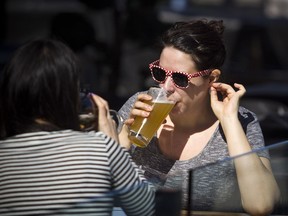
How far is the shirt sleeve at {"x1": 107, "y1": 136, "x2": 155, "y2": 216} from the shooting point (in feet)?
8.61

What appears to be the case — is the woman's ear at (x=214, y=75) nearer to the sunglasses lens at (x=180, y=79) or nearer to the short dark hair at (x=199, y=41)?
the short dark hair at (x=199, y=41)

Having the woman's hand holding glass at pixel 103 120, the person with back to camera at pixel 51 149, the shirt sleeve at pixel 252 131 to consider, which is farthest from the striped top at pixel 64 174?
the shirt sleeve at pixel 252 131

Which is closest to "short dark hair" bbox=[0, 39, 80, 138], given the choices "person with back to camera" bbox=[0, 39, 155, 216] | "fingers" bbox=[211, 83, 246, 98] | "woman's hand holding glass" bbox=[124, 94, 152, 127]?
"person with back to camera" bbox=[0, 39, 155, 216]

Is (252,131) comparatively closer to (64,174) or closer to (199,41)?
(199,41)

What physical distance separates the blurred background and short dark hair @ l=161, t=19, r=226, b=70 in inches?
114

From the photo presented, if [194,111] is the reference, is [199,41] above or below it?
above

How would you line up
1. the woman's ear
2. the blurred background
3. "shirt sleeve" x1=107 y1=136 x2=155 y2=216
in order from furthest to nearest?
the blurred background < the woman's ear < "shirt sleeve" x1=107 y1=136 x2=155 y2=216

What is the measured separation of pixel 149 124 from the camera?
3416 millimetres

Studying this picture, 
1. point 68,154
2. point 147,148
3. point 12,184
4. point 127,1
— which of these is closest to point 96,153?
point 68,154

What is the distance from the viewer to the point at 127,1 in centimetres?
1005

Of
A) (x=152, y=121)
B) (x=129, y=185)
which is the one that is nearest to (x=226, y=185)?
(x=129, y=185)

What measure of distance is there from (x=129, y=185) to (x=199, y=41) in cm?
107

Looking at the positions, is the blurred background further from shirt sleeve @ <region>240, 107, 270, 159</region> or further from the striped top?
the striped top

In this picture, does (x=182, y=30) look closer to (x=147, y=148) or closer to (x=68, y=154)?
(x=147, y=148)
